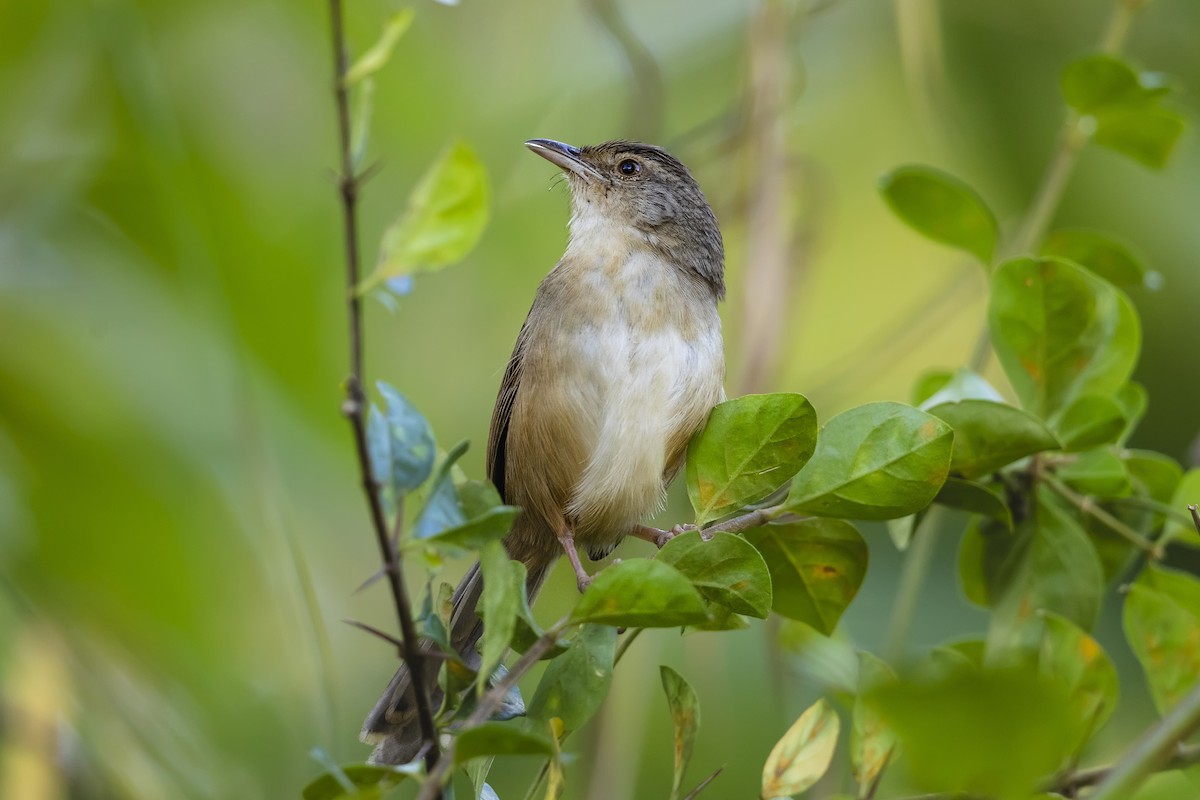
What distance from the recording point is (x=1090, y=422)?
2094 mm

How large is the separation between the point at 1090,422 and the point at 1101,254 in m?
0.57

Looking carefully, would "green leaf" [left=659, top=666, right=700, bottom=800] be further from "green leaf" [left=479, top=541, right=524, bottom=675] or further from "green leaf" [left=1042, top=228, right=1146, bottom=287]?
"green leaf" [left=1042, top=228, right=1146, bottom=287]

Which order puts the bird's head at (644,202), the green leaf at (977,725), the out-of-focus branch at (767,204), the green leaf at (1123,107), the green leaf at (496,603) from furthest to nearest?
1. the out-of-focus branch at (767,204)
2. the bird's head at (644,202)
3. the green leaf at (1123,107)
4. the green leaf at (496,603)
5. the green leaf at (977,725)

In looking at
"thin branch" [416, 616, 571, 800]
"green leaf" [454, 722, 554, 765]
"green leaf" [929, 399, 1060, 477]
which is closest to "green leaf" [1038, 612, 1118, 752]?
"green leaf" [929, 399, 1060, 477]

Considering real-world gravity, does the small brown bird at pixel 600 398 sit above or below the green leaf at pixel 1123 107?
below

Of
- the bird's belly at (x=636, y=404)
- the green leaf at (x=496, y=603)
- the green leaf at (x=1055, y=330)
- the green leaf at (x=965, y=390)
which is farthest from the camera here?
the bird's belly at (x=636, y=404)

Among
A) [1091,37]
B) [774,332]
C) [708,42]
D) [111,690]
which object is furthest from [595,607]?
[1091,37]

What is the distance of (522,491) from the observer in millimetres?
2979

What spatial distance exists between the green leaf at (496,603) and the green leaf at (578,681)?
0.74 ft

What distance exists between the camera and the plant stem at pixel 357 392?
111 centimetres

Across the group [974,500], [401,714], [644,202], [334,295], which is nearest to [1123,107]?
[974,500]

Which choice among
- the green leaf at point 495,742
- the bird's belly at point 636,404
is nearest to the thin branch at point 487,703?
the green leaf at point 495,742

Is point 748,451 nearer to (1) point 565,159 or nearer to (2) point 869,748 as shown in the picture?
(2) point 869,748

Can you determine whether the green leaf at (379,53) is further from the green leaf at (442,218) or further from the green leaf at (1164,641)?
the green leaf at (1164,641)
